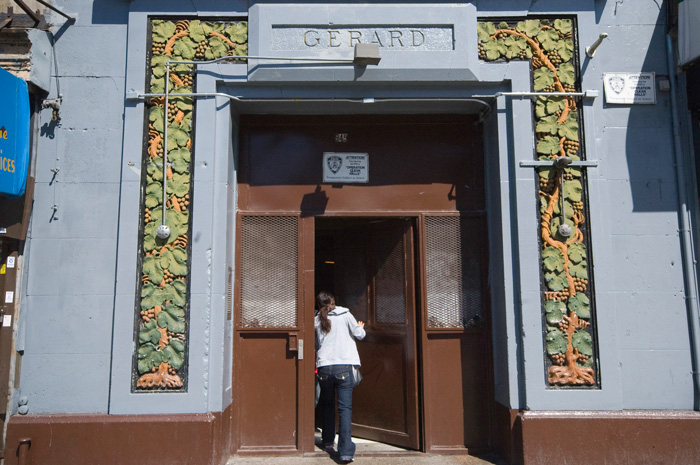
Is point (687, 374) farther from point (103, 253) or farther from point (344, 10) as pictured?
point (103, 253)

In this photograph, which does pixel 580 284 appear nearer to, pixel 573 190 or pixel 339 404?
pixel 573 190

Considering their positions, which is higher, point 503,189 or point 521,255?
point 503,189

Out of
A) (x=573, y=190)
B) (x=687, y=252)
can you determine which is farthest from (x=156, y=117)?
(x=687, y=252)

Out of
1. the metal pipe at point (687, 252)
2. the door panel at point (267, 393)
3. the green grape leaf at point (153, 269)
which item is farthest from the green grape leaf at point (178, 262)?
the metal pipe at point (687, 252)

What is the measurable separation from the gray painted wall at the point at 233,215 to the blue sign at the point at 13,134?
0.31 metres

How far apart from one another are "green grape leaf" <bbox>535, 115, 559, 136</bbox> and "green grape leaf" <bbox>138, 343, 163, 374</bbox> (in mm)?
→ 4726

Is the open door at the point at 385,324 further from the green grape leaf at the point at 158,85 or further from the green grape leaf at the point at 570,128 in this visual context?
the green grape leaf at the point at 158,85

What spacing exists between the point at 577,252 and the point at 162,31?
5.16 meters

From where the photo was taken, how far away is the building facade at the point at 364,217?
5840mm

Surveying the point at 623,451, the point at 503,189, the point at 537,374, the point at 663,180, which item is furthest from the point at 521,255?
the point at 623,451

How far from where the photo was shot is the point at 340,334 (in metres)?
6.44

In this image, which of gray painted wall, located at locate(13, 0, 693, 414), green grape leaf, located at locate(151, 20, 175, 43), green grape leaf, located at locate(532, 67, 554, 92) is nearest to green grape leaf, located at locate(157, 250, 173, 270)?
gray painted wall, located at locate(13, 0, 693, 414)

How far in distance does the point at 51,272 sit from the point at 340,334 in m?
3.16

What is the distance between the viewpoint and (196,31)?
6.34 meters
